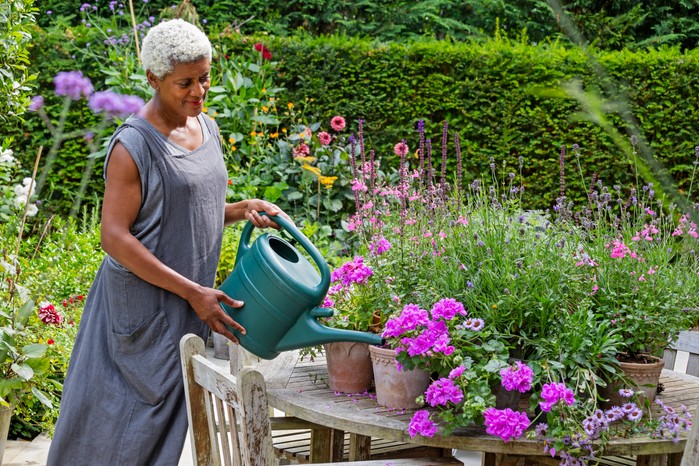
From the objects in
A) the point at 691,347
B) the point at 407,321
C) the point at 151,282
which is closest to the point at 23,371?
the point at 151,282

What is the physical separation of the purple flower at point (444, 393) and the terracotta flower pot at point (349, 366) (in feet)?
0.99

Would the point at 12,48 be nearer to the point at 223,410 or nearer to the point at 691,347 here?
the point at 223,410

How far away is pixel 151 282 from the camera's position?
1886mm

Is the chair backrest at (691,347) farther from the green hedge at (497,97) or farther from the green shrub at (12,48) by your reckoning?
the green hedge at (497,97)

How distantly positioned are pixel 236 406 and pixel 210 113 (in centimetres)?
440

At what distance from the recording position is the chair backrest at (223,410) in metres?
1.31

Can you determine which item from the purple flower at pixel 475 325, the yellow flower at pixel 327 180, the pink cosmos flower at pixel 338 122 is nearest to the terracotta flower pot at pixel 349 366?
the purple flower at pixel 475 325

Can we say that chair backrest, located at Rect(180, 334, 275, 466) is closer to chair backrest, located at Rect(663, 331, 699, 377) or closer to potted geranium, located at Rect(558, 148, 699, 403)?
potted geranium, located at Rect(558, 148, 699, 403)

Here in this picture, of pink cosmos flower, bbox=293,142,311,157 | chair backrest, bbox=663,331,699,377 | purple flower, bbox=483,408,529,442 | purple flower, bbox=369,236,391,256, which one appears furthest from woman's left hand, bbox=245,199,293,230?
pink cosmos flower, bbox=293,142,311,157

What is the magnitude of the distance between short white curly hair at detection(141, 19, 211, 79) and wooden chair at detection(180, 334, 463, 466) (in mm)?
637

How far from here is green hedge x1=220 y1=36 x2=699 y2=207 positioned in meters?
5.85

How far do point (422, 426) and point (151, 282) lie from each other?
688 mm

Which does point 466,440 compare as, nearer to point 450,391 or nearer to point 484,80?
point 450,391

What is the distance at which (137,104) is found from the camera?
4.07 metres
